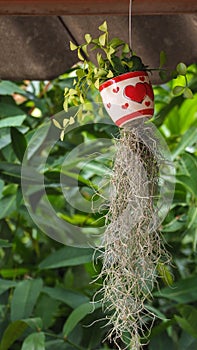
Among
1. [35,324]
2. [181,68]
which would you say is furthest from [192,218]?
[181,68]

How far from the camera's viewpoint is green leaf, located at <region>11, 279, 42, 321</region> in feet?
6.70

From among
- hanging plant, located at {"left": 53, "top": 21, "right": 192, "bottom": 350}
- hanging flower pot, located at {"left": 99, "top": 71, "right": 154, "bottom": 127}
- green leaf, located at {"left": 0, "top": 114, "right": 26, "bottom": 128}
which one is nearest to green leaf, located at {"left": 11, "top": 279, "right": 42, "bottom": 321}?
green leaf, located at {"left": 0, "top": 114, "right": 26, "bottom": 128}

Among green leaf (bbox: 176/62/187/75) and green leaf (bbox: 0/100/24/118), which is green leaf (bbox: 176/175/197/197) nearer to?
green leaf (bbox: 0/100/24/118)

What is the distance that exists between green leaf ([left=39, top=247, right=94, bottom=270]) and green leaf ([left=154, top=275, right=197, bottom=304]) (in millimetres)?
263

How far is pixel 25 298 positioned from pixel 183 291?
49 cm

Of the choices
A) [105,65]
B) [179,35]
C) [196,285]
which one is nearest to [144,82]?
[105,65]

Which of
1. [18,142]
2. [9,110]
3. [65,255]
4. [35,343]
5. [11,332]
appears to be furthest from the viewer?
[9,110]

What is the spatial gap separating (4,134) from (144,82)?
1.15 meters

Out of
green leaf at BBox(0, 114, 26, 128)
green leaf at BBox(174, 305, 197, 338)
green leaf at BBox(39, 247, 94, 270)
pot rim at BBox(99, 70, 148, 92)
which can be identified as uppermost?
pot rim at BBox(99, 70, 148, 92)

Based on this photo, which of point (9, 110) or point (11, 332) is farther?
point (9, 110)

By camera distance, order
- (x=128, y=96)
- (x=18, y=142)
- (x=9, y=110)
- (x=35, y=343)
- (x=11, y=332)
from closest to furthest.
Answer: (x=128, y=96) < (x=35, y=343) < (x=11, y=332) < (x=18, y=142) < (x=9, y=110)

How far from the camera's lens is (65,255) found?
218 cm

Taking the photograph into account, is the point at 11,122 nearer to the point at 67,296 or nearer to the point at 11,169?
the point at 11,169

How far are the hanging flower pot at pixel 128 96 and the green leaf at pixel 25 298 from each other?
1.02m
